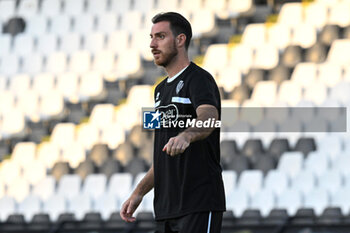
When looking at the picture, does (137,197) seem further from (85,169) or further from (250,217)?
(85,169)

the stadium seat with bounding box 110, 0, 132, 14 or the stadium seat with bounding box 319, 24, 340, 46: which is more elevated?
the stadium seat with bounding box 110, 0, 132, 14

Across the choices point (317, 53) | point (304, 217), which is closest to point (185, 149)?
point (304, 217)

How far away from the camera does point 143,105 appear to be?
10812 millimetres

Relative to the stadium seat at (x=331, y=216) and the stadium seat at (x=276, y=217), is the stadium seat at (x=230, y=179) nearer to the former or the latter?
the stadium seat at (x=276, y=217)

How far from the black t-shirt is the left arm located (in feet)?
0.16

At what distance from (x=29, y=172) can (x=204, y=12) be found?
147 inches

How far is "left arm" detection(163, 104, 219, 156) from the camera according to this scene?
8.85 feet

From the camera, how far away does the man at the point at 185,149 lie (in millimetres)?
3008

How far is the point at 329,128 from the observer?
952cm

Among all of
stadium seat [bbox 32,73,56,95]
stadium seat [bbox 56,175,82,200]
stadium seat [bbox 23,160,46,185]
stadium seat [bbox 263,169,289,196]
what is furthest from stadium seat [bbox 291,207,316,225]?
stadium seat [bbox 32,73,56,95]

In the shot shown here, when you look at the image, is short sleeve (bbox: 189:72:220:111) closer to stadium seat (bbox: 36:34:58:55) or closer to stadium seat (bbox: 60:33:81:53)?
stadium seat (bbox: 60:33:81:53)

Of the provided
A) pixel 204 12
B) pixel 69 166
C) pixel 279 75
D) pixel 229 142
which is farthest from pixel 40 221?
pixel 204 12

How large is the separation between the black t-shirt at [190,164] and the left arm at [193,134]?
1.9 inches

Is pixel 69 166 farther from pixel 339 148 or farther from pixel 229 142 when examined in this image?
pixel 339 148
